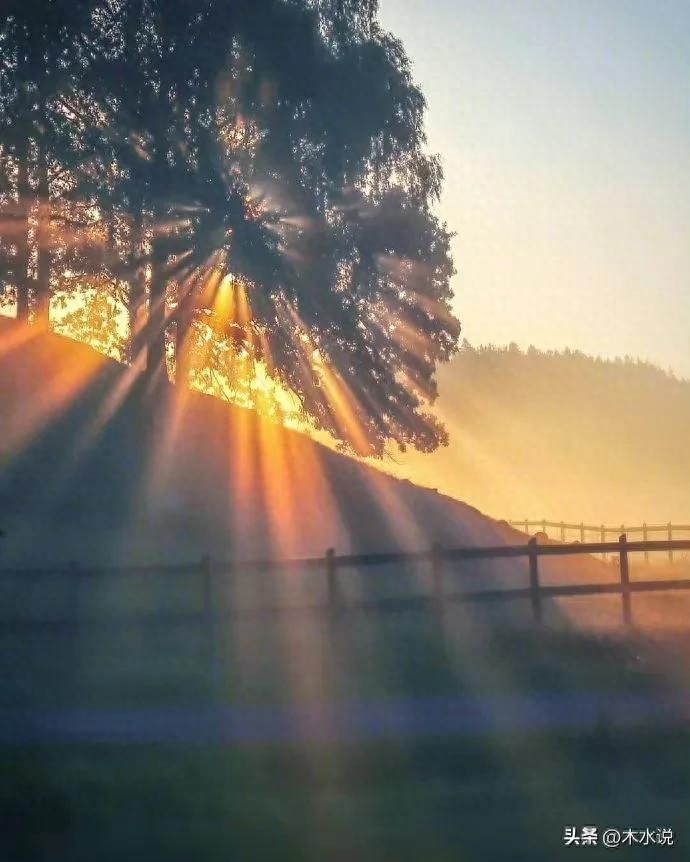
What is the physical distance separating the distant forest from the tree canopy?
60.4 m

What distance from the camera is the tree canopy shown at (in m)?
24.7

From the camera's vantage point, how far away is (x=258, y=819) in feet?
26.1

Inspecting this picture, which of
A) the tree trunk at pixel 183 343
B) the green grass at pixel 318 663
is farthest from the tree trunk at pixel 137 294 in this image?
the green grass at pixel 318 663

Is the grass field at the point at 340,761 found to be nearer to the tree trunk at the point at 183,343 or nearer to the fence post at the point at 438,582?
the fence post at the point at 438,582

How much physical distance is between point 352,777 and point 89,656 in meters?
5.89

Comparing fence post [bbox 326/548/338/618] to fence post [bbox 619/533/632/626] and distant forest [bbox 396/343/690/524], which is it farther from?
distant forest [bbox 396/343/690/524]

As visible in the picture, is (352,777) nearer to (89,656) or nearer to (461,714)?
(461,714)

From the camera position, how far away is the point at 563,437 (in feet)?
467

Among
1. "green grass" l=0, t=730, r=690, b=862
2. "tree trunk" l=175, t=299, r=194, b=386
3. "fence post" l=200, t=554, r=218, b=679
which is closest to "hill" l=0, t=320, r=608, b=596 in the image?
"tree trunk" l=175, t=299, r=194, b=386

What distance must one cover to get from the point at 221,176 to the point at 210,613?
45.0 feet

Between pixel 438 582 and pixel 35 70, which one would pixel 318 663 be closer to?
pixel 438 582

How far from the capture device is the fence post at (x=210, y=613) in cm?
1412

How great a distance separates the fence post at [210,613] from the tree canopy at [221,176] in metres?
12.0

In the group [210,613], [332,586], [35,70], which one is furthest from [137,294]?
[210,613]
